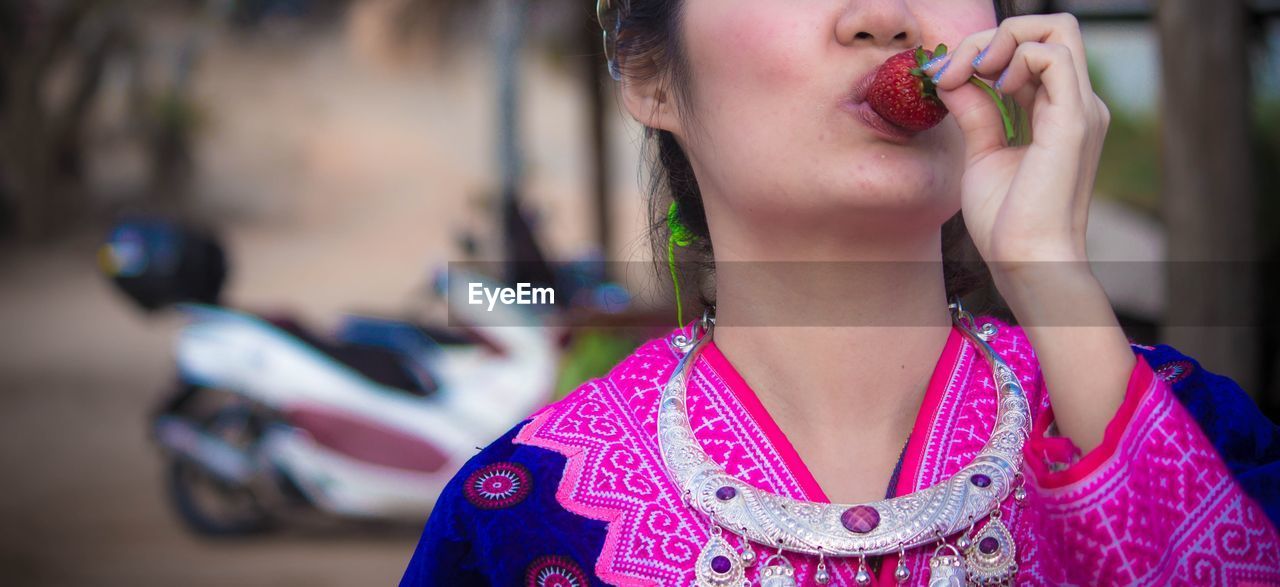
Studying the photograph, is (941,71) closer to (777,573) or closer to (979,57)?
(979,57)

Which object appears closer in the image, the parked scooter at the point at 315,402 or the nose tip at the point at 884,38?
the nose tip at the point at 884,38

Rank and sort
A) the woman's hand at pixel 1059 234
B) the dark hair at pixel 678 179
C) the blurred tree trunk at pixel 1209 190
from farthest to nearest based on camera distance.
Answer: the blurred tree trunk at pixel 1209 190 → the dark hair at pixel 678 179 → the woman's hand at pixel 1059 234

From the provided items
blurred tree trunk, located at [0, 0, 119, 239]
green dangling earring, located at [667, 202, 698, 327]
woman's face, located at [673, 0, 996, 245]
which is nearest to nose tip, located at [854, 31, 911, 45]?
woman's face, located at [673, 0, 996, 245]

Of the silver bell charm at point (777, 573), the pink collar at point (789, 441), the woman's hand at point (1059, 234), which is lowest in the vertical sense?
the silver bell charm at point (777, 573)

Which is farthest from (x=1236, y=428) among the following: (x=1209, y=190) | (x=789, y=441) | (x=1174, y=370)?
(x=1209, y=190)

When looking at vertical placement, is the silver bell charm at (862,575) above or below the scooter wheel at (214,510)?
above

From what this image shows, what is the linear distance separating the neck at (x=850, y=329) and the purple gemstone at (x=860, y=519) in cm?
14

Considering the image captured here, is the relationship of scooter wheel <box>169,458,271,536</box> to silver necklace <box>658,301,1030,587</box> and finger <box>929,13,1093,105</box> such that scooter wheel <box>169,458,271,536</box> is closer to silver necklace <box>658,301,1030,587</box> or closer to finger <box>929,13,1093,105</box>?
silver necklace <box>658,301,1030,587</box>

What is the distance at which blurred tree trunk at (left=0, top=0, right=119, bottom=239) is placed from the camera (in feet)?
19.0

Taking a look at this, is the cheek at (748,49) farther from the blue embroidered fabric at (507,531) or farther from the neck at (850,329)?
the blue embroidered fabric at (507,531)

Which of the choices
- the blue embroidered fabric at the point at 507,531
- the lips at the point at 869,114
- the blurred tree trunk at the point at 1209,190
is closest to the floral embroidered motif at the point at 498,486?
the blue embroidered fabric at the point at 507,531

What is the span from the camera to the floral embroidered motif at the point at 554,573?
1166mm

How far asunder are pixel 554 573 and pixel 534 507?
7 centimetres

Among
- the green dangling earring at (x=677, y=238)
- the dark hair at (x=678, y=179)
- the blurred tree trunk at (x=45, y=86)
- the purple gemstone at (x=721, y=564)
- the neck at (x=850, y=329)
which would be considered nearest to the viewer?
the purple gemstone at (x=721, y=564)
